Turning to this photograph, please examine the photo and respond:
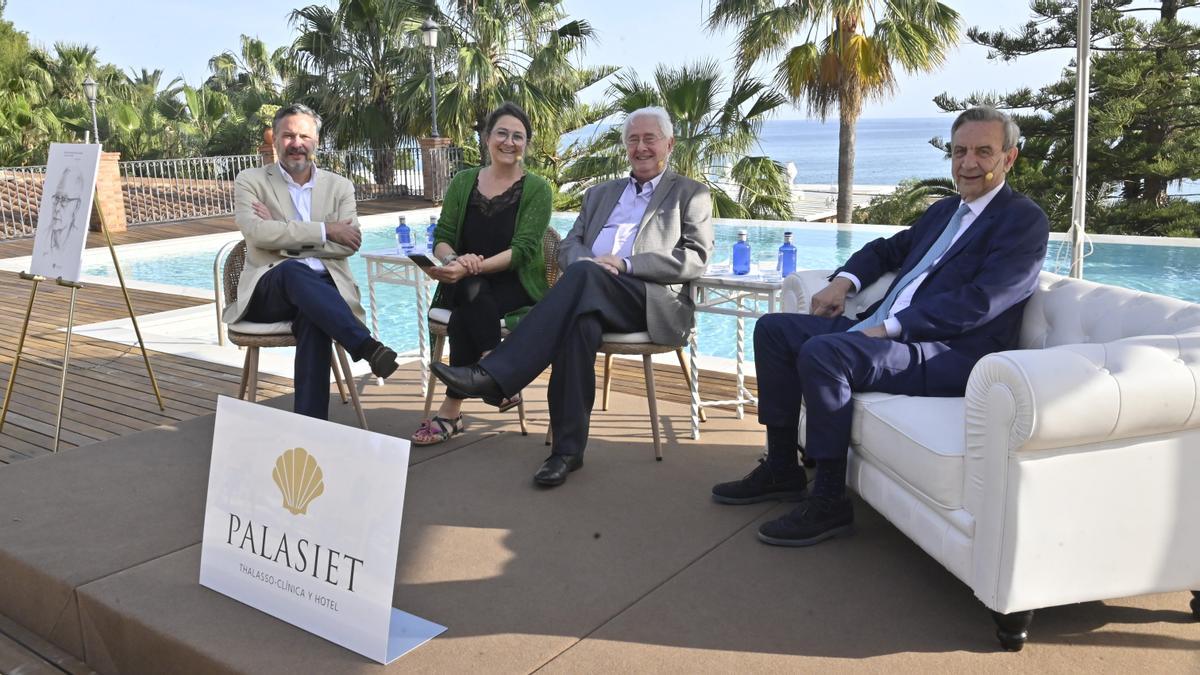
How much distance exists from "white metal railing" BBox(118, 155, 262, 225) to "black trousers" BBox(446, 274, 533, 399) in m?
10.3

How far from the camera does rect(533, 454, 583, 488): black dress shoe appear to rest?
111 inches

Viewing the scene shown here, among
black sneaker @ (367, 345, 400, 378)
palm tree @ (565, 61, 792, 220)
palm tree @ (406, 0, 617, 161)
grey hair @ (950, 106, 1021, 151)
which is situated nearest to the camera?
grey hair @ (950, 106, 1021, 151)

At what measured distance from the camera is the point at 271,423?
2.02 meters

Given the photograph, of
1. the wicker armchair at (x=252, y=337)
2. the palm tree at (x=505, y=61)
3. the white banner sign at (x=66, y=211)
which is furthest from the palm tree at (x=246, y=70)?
the wicker armchair at (x=252, y=337)

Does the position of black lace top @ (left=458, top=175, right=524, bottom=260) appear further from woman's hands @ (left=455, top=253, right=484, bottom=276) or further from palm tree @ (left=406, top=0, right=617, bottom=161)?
palm tree @ (left=406, top=0, right=617, bottom=161)

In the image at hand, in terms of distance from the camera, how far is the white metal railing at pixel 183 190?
12320 millimetres

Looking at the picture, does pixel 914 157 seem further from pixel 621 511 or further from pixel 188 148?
pixel 621 511

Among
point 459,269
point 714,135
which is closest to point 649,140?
point 459,269

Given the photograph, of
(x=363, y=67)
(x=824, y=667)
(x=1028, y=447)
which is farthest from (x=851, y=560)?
(x=363, y=67)

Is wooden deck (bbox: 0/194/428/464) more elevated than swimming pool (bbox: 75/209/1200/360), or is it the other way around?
swimming pool (bbox: 75/209/1200/360)

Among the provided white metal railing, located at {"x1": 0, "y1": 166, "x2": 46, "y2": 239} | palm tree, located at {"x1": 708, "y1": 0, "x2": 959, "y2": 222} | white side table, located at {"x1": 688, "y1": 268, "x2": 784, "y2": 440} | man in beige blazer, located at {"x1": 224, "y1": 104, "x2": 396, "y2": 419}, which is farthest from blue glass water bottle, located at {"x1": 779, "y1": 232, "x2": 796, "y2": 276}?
white metal railing, located at {"x1": 0, "y1": 166, "x2": 46, "y2": 239}

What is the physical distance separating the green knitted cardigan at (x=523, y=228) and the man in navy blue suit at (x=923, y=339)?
102 centimetres

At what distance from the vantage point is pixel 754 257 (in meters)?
6.37

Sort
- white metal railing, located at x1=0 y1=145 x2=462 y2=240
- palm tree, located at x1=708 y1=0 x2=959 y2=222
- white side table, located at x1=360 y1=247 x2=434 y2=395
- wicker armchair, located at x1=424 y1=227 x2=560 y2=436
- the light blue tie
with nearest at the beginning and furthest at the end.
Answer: the light blue tie
wicker armchair, located at x1=424 y1=227 x2=560 y2=436
white side table, located at x1=360 y1=247 x2=434 y2=395
palm tree, located at x1=708 y1=0 x2=959 y2=222
white metal railing, located at x1=0 y1=145 x2=462 y2=240
